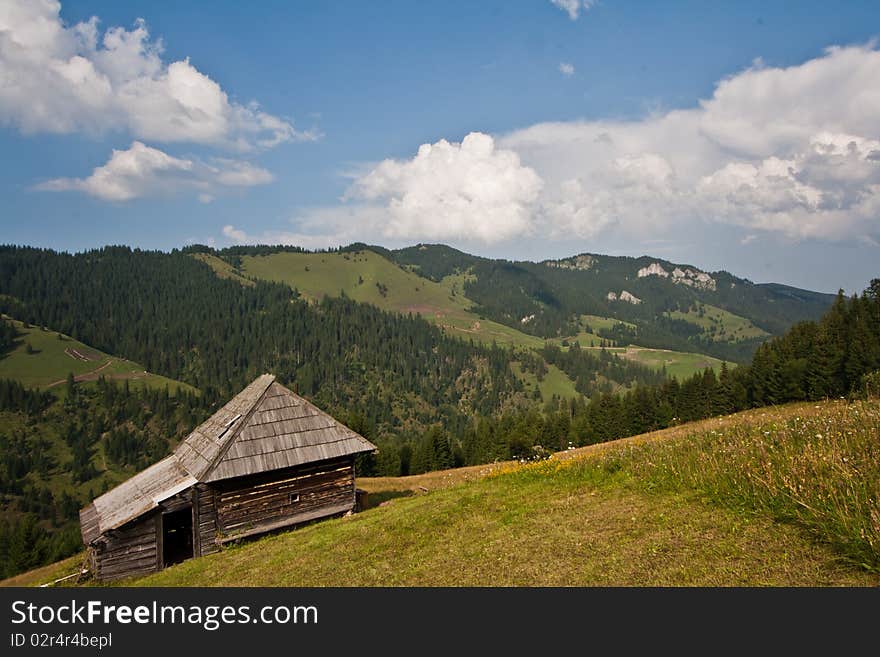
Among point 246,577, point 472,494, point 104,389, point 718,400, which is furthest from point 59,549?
point 104,389

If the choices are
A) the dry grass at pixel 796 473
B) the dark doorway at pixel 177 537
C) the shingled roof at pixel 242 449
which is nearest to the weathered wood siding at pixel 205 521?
the shingled roof at pixel 242 449

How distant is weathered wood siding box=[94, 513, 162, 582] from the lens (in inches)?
827

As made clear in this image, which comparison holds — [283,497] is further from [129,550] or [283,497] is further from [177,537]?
[177,537]

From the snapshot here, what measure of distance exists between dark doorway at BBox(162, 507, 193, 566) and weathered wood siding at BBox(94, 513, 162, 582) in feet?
5.58

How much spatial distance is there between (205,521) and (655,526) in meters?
20.6

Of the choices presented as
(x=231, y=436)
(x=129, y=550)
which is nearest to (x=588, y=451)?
(x=231, y=436)

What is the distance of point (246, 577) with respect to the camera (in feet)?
48.5

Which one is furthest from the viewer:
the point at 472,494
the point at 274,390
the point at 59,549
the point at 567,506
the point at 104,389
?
the point at 104,389

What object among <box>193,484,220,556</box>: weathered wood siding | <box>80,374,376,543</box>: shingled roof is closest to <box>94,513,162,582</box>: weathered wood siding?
<box>80,374,376,543</box>: shingled roof

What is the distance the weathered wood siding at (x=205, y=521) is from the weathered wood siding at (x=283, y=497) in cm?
26
